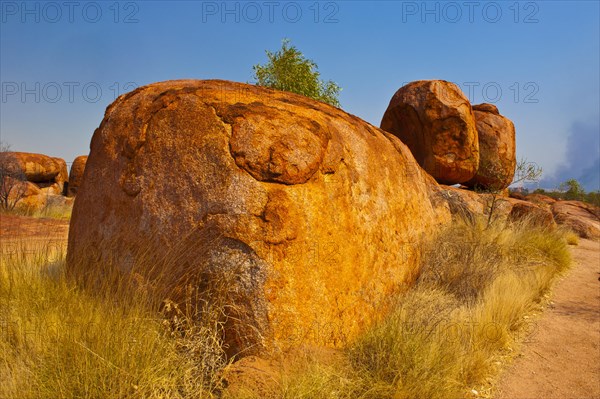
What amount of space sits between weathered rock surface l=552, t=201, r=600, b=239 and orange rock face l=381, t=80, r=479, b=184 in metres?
3.70

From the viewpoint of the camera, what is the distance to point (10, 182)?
58.3 ft

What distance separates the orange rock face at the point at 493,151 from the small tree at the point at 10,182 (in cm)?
1499

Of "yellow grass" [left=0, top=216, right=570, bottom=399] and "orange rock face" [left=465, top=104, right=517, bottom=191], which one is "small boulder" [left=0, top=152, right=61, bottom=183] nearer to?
"orange rock face" [left=465, top=104, right=517, bottom=191]

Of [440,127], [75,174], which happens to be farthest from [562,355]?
[75,174]

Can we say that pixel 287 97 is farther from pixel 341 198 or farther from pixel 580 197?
pixel 580 197

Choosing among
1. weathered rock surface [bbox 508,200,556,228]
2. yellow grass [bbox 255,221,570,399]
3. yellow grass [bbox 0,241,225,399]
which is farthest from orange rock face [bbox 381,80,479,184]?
yellow grass [bbox 0,241,225,399]

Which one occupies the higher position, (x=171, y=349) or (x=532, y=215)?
(x=532, y=215)

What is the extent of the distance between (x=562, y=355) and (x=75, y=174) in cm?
2418

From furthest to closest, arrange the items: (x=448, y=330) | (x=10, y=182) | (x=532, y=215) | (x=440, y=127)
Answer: (x=10, y=182), (x=440, y=127), (x=532, y=215), (x=448, y=330)

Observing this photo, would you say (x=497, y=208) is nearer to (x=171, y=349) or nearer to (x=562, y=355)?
(x=562, y=355)

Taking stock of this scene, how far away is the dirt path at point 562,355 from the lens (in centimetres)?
360

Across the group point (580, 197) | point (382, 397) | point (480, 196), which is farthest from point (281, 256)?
point (580, 197)

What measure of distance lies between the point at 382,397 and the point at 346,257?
36.8 inches

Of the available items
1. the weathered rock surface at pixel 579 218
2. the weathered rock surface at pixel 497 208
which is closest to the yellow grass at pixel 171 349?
the weathered rock surface at pixel 497 208
